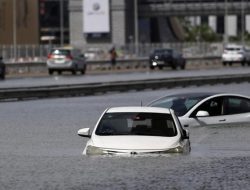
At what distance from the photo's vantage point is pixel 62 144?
1912 centimetres

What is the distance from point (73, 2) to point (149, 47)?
26.8 meters

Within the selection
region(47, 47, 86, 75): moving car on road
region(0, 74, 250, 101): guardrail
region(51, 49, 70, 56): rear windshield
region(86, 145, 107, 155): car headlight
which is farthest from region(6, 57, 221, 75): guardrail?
region(86, 145, 107, 155): car headlight

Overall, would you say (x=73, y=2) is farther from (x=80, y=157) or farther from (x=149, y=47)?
(x=80, y=157)

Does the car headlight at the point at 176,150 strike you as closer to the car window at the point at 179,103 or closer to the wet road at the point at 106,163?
the wet road at the point at 106,163

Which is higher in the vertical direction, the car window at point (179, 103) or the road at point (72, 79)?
the car window at point (179, 103)

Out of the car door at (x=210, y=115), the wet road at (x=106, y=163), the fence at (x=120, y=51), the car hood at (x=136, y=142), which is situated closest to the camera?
the wet road at (x=106, y=163)

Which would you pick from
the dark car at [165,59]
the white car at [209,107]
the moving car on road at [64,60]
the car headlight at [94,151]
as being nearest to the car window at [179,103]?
the white car at [209,107]

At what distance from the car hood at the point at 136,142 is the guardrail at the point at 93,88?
69.9 feet

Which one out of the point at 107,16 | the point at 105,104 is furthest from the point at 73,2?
the point at 105,104

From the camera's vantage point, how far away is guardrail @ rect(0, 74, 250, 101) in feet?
117

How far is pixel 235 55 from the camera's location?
3100 inches

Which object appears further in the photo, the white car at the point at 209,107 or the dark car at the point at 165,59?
the dark car at the point at 165,59

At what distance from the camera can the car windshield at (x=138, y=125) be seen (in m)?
14.1

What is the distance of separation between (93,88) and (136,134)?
25.3 metres
